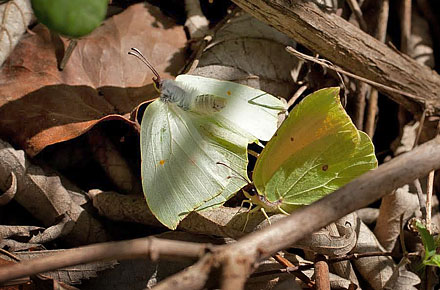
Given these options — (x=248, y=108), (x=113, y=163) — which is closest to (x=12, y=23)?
(x=113, y=163)

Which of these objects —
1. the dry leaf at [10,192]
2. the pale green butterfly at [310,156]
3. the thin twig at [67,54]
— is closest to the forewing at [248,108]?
the pale green butterfly at [310,156]

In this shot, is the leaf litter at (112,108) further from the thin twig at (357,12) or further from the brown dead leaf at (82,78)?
the thin twig at (357,12)

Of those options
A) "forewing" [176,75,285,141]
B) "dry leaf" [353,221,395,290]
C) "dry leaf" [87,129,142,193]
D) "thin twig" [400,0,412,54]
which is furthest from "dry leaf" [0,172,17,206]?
"thin twig" [400,0,412,54]

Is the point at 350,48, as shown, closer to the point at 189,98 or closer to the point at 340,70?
the point at 340,70

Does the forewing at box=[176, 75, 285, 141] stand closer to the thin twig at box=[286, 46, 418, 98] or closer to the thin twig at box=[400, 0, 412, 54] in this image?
the thin twig at box=[286, 46, 418, 98]

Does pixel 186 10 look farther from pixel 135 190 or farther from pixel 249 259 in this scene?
pixel 249 259

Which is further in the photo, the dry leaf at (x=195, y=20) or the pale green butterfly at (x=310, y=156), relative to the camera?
the dry leaf at (x=195, y=20)
